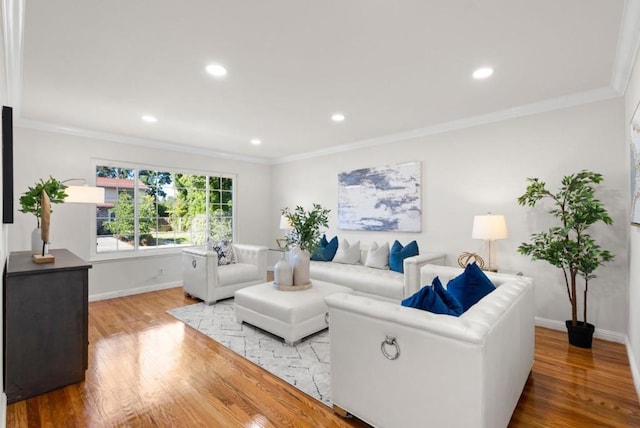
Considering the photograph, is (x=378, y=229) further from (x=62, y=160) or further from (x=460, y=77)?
(x=62, y=160)

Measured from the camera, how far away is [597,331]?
3.20 m

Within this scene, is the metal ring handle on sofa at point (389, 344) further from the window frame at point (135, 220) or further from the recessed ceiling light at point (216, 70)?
the window frame at point (135, 220)

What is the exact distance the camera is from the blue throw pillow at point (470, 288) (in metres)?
2.07

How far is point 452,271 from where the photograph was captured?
2.75 metres

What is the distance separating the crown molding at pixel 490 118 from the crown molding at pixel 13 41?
13.5 feet

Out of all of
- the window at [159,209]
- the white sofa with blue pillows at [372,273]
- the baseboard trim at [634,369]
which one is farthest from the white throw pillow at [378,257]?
the baseboard trim at [634,369]

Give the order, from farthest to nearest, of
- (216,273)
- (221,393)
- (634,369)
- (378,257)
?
(378,257), (216,273), (634,369), (221,393)

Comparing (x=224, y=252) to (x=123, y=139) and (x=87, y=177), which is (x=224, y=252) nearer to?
(x=87, y=177)

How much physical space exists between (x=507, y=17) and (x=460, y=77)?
A: 846 millimetres

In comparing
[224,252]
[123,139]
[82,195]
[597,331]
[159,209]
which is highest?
[123,139]

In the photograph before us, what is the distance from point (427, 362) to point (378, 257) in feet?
10.3

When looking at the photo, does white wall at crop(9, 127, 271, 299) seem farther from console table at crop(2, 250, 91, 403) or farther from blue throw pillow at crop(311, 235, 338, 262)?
blue throw pillow at crop(311, 235, 338, 262)

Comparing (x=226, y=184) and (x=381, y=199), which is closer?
(x=381, y=199)

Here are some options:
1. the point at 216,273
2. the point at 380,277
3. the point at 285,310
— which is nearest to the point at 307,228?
the point at 285,310
